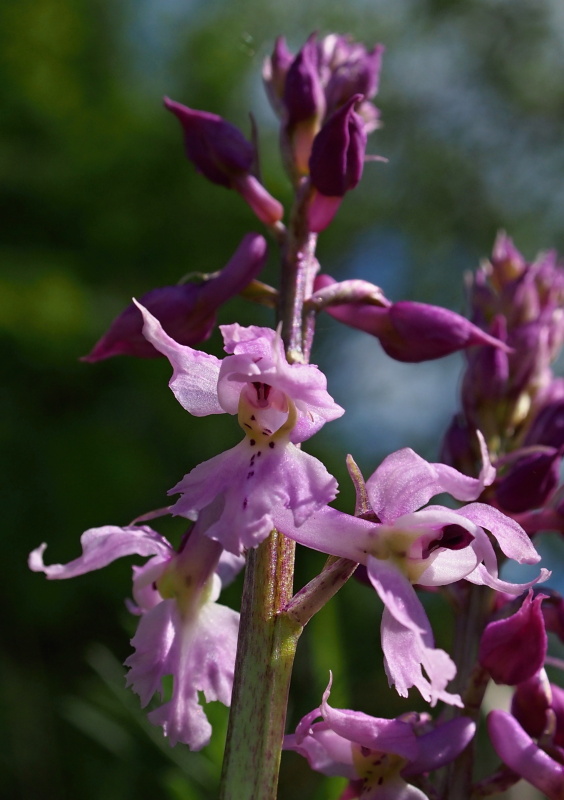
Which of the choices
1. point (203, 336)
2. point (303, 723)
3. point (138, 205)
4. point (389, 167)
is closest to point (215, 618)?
point (303, 723)

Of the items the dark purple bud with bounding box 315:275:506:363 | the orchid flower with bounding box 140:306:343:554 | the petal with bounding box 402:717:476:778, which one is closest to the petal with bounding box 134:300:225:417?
the orchid flower with bounding box 140:306:343:554

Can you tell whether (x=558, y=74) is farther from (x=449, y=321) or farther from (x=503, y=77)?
(x=449, y=321)

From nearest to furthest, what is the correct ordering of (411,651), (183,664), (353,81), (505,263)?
(411,651) < (183,664) < (353,81) < (505,263)

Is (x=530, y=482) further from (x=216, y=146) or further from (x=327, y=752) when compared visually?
(x=216, y=146)

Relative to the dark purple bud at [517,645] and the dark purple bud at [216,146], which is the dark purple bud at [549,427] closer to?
the dark purple bud at [517,645]

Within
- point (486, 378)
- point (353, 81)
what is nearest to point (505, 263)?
point (486, 378)

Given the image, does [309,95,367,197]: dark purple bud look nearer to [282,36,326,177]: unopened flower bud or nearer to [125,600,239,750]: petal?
[282,36,326,177]: unopened flower bud
